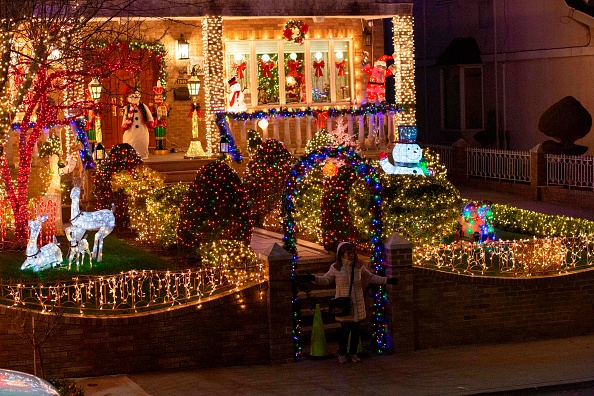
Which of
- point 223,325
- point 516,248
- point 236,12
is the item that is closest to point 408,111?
point 236,12

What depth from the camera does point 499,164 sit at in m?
25.6

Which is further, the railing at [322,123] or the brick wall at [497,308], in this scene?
the railing at [322,123]

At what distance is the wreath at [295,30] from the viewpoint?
979 inches

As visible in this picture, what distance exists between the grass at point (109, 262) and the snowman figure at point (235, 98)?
573cm

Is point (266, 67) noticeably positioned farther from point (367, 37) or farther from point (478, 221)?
point (478, 221)

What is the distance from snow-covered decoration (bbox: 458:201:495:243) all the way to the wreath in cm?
827

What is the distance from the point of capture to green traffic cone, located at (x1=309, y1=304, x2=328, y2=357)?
1403cm

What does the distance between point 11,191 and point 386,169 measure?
241 inches

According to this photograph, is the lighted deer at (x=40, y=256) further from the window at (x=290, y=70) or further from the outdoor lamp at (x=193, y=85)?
the window at (x=290, y=70)

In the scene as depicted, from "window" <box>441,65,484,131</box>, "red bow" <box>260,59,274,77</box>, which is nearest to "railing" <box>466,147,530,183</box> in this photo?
"red bow" <box>260,59,274,77</box>

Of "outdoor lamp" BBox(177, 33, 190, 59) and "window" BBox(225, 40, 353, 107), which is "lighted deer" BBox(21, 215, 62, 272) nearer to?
"outdoor lamp" BBox(177, 33, 190, 59)

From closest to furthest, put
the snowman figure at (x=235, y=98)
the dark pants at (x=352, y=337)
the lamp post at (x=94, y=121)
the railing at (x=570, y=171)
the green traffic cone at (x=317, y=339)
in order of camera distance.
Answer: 1. the dark pants at (x=352, y=337)
2. the green traffic cone at (x=317, y=339)
3. the lamp post at (x=94, y=121)
4. the railing at (x=570, y=171)
5. the snowman figure at (x=235, y=98)

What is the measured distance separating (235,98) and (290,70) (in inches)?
99.7

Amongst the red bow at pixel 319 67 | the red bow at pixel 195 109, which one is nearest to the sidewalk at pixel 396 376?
the red bow at pixel 195 109
